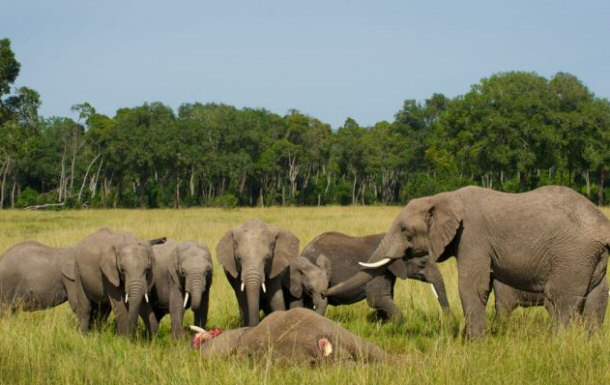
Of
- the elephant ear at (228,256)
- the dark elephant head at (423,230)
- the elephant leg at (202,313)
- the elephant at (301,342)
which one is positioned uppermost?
the dark elephant head at (423,230)

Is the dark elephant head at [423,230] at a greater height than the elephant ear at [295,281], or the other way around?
the dark elephant head at [423,230]

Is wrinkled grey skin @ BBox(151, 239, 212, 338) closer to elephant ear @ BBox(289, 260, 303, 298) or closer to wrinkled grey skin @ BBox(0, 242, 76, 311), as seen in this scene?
elephant ear @ BBox(289, 260, 303, 298)

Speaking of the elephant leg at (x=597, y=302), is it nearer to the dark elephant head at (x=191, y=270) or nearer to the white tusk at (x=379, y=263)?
the white tusk at (x=379, y=263)

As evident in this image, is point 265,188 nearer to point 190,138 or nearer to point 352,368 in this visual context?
point 190,138

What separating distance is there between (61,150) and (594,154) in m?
57.6

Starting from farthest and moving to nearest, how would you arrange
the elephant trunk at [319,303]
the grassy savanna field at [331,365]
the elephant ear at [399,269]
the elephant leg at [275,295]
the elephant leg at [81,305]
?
the elephant ear at [399,269] < the elephant trunk at [319,303] < the elephant leg at [275,295] < the elephant leg at [81,305] < the grassy savanna field at [331,365]

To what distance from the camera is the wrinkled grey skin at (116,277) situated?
8.23 meters

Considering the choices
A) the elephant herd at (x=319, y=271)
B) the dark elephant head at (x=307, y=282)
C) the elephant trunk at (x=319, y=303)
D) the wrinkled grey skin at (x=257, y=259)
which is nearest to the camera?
the elephant herd at (x=319, y=271)

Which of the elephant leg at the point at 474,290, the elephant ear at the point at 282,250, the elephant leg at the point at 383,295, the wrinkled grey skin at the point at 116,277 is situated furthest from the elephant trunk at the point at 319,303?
the elephant leg at the point at 474,290

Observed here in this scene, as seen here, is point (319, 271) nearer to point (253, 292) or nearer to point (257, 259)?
point (257, 259)

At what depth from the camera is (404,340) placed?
338 inches

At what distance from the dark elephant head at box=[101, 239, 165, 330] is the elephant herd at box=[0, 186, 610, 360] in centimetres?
1

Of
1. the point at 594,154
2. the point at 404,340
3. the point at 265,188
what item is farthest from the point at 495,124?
the point at 404,340

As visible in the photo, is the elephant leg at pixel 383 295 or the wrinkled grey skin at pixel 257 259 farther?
the elephant leg at pixel 383 295
